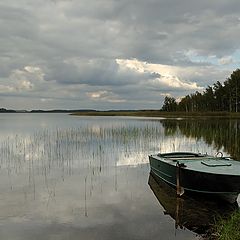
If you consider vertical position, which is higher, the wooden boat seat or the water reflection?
the wooden boat seat

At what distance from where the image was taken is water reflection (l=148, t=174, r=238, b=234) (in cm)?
908

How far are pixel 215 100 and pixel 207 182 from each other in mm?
85409

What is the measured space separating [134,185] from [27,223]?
554 centimetres

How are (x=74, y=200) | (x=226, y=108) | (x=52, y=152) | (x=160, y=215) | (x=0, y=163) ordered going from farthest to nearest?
1. (x=226, y=108)
2. (x=52, y=152)
3. (x=0, y=163)
4. (x=74, y=200)
5. (x=160, y=215)

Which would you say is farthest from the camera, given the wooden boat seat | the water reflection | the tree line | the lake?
the tree line

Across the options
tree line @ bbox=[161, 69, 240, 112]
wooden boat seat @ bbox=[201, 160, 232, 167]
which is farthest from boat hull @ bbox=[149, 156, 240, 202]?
tree line @ bbox=[161, 69, 240, 112]

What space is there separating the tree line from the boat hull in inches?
2718

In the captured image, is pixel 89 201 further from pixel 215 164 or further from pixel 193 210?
pixel 215 164

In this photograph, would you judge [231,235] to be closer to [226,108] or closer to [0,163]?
[0,163]

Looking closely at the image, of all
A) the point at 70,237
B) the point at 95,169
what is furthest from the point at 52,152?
the point at 70,237

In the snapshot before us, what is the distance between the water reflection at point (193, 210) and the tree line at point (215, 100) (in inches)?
2729

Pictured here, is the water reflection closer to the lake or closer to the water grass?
the lake

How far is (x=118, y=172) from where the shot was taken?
53.3ft

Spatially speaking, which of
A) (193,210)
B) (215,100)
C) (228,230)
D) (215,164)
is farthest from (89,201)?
(215,100)
